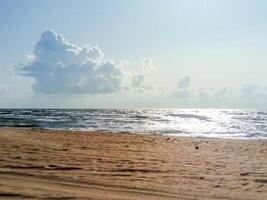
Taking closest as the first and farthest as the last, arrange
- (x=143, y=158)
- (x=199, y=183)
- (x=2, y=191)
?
(x=2, y=191) < (x=199, y=183) < (x=143, y=158)

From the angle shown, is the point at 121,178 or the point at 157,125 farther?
the point at 157,125

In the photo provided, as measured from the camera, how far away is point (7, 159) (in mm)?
8758

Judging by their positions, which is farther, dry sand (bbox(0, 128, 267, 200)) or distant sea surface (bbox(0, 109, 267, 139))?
distant sea surface (bbox(0, 109, 267, 139))

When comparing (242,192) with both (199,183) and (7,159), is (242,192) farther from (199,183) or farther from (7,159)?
(7,159)

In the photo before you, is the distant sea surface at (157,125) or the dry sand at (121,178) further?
the distant sea surface at (157,125)

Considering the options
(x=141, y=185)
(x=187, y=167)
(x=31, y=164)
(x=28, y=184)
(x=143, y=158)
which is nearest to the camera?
(x=28, y=184)

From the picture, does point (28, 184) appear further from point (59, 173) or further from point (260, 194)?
point (260, 194)

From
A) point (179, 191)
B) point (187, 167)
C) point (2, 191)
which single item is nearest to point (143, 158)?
point (187, 167)

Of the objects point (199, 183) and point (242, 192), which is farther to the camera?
point (199, 183)

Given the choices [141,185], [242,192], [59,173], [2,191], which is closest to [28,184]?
[2,191]

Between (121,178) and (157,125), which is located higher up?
(121,178)

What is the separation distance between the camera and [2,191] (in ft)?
18.6

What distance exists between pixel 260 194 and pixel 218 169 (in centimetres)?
260

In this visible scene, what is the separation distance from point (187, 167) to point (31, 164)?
3569mm
